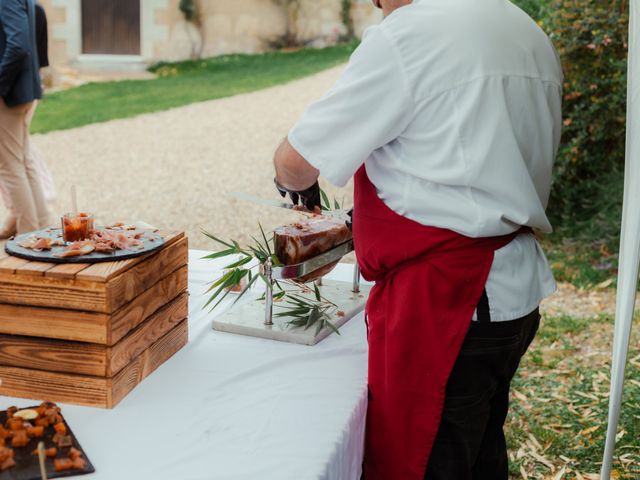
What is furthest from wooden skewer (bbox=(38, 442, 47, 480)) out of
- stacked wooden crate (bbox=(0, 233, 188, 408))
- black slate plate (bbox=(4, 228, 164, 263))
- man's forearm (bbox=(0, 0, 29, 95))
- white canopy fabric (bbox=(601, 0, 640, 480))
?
man's forearm (bbox=(0, 0, 29, 95))

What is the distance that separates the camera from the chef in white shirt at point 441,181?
156 cm

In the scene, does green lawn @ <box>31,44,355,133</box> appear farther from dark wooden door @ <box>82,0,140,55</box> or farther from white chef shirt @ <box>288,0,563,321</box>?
white chef shirt @ <box>288,0,563,321</box>

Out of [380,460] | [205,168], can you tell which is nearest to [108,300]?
[380,460]

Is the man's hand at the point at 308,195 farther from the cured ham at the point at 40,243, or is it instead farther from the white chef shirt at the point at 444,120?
the cured ham at the point at 40,243

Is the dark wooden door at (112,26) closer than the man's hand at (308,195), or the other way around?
the man's hand at (308,195)

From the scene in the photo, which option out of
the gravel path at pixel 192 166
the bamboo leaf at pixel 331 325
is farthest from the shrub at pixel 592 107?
the bamboo leaf at pixel 331 325

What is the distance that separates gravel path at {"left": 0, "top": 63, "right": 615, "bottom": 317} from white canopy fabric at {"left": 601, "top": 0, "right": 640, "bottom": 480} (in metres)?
3.08

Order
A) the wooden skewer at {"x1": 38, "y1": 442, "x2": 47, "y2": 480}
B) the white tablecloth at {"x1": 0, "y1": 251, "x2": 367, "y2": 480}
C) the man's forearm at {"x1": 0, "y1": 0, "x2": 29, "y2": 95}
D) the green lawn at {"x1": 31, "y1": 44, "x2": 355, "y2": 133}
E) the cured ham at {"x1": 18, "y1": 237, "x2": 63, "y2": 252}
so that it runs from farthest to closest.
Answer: the green lawn at {"x1": 31, "y1": 44, "x2": 355, "y2": 133} < the man's forearm at {"x1": 0, "y1": 0, "x2": 29, "y2": 95} < the cured ham at {"x1": 18, "y1": 237, "x2": 63, "y2": 252} < the white tablecloth at {"x1": 0, "y1": 251, "x2": 367, "y2": 480} < the wooden skewer at {"x1": 38, "y1": 442, "x2": 47, "y2": 480}

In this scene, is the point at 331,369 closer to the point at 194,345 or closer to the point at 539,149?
the point at 194,345

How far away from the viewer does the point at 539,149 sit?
1.73 metres

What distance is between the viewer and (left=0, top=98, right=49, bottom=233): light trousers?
5.20 meters

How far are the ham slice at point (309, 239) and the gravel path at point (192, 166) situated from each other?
3006 millimetres

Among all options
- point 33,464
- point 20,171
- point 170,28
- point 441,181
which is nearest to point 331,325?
point 441,181

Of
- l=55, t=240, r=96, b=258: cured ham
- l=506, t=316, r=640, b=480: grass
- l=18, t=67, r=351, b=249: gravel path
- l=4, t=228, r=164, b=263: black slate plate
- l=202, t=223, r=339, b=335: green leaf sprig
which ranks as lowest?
l=18, t=67, r=351, b=249: gravel path
